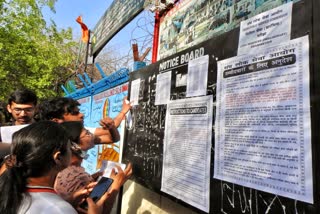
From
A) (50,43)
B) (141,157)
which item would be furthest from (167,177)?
(50,43)

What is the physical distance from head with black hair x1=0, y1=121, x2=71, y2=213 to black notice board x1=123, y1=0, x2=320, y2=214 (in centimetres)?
83

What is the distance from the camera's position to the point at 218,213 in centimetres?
159

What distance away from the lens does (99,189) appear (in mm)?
1891

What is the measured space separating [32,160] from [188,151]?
0.95 meters

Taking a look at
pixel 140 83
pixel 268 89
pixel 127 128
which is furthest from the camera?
pixel 127 128

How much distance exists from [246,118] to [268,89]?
0.59 ft

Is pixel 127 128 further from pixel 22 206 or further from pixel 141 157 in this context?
pixel 22 206

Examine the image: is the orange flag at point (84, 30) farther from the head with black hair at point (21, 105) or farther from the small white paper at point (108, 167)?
the small white paper at point (108, 167)

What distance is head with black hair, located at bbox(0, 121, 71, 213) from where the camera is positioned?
1242mm

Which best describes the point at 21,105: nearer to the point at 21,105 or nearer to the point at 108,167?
the point at 21,105

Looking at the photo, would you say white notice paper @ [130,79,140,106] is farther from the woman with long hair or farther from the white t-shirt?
the white t-shirt

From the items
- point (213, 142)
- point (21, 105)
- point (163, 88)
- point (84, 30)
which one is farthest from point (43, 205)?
point (84, 30)

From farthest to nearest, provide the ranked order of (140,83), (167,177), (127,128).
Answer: (127,128)
(140,83)
(167,177)

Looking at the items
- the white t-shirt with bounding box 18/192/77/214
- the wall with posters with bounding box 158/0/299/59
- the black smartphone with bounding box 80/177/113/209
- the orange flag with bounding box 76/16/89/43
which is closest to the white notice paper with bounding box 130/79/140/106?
the wall with posters with bounding box 158/0/299/59
